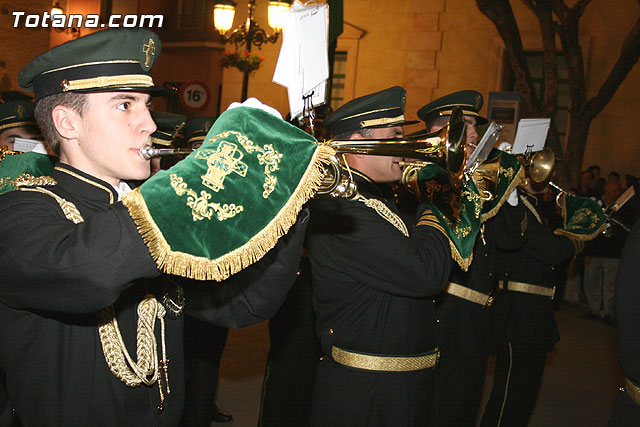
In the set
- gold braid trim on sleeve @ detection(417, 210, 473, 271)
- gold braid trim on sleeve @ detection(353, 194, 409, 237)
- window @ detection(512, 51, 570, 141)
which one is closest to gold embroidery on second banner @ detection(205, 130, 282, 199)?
gold braid trim on sleeve @ detection(353, 194, 409, 237)

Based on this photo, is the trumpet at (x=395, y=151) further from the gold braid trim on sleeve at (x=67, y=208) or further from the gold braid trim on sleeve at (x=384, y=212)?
the gold braid trim on sleeve at (x=384, y=212)

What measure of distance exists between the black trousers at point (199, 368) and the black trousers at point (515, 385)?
192 cm

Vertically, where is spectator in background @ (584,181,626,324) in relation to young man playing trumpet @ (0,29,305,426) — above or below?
below

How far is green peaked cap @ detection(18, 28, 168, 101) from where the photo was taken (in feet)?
5.40

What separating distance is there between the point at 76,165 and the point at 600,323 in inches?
→ 340

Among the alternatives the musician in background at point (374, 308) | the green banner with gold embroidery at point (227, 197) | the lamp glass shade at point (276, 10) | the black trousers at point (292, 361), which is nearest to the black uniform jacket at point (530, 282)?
the black trousers at point (292, 361)

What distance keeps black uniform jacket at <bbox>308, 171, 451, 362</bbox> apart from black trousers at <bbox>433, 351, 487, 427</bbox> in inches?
31.0

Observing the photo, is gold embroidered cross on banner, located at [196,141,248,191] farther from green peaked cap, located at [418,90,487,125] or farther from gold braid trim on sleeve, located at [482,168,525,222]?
green peaked cap, located at [418,90,487,125]

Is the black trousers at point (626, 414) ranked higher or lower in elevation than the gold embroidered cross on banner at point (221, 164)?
lower

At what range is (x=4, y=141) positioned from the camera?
3.75 metres

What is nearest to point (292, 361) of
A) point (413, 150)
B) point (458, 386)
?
point (458, 386)

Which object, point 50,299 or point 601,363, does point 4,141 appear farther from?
point 601,363

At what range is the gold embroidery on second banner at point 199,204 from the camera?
1271 millimetres

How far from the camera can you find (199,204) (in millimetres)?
1276
